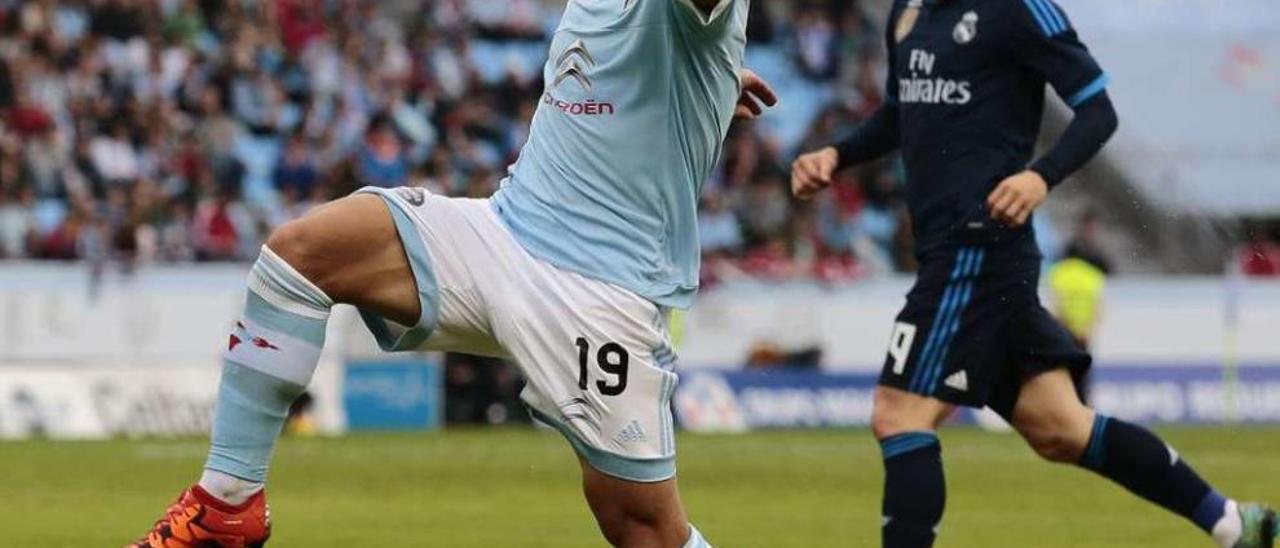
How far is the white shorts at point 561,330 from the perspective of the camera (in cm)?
598

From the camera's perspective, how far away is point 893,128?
27.3ft

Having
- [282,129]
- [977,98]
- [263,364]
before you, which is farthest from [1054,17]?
[282,129]

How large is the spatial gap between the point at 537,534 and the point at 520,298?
14.4 feet

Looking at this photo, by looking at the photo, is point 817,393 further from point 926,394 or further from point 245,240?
point 926,394

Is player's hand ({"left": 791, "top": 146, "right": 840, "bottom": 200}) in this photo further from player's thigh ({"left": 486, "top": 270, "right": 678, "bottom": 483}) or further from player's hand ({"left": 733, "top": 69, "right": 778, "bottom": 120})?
player's thigh ({"left": 486, "top": 270, "right": 678, "bottom": 483})

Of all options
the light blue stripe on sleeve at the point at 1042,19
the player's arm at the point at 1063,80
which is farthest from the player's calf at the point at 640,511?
the light blue stripe on sleeve at the point at 1042,19

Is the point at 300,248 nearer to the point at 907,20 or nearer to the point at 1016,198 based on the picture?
the point at 1016,198

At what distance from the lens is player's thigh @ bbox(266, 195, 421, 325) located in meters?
5.96

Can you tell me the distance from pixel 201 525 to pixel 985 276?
112 inches

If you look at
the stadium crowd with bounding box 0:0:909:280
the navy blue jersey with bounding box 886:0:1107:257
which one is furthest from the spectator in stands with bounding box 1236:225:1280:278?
the navy blue jersey with bounding box 886:0:1107:257

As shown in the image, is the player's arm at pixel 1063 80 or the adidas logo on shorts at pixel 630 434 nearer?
the adidas logo on shorts at pixel 630 434

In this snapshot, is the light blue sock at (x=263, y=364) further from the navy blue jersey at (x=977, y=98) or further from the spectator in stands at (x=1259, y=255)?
the spectator in stands at (x=1259, y=255)

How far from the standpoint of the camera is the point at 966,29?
25.6 ft

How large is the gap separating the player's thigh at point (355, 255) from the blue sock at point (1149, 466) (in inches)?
111
